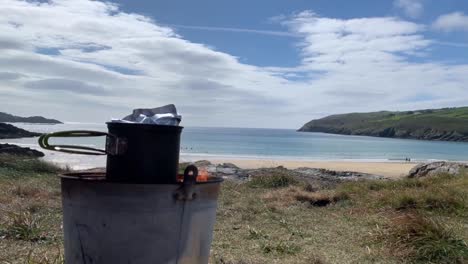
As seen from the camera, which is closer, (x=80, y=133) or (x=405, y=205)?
(x=80, y=133)

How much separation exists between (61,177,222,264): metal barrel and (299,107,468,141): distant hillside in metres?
129

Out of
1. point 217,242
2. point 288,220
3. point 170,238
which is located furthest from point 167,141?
point 288,220

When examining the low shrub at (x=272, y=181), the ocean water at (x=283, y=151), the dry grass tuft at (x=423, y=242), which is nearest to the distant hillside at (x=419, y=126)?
the ocean water at (x=283, y=151)

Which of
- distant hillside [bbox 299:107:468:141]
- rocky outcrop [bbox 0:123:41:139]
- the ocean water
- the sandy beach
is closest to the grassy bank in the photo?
the ocean water

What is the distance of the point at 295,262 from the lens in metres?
5.42

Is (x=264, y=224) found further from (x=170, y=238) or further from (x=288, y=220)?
(x=170, y=238)

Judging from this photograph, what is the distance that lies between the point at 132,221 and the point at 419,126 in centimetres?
14113

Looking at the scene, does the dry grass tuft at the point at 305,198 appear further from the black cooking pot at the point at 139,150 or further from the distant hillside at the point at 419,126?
the distant hillside at the point at 419,126

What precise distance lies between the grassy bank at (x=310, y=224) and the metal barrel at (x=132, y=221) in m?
1.65

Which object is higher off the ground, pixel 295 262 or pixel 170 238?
pixel 170 238

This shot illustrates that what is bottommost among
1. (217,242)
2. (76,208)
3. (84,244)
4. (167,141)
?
(217,242)

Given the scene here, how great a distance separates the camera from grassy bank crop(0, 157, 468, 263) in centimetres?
567

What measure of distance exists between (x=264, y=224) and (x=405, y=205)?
2703mm

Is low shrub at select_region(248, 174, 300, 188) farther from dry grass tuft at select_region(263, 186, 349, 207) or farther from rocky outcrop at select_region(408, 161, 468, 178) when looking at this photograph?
rocky outcrop at select_region(408, 161, 468, 178)
